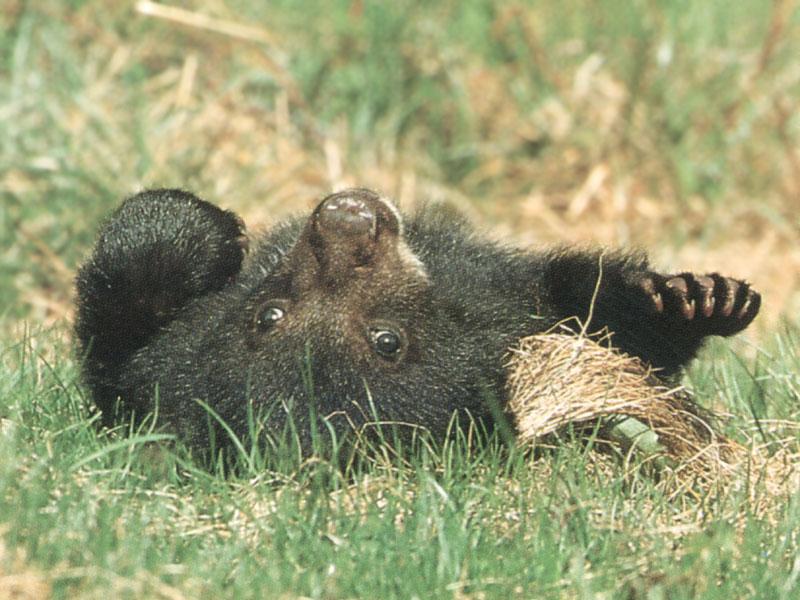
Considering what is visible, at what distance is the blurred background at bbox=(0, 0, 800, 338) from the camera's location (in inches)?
314

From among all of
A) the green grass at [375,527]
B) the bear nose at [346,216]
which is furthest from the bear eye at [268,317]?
the green grass at [375,527]

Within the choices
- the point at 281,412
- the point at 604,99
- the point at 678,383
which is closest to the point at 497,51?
the point at 604,99

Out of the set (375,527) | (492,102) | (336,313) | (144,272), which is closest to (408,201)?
(492,102)

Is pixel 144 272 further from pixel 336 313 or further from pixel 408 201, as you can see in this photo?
pixel 408 201

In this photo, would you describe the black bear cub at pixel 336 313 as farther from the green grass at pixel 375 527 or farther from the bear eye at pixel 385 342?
the green grass at pixel 375 527

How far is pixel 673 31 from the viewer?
8.46 m

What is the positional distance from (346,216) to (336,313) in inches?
11.9

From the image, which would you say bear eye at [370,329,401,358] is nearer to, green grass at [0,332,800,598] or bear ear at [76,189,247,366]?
green grass at [0,332,800,598]

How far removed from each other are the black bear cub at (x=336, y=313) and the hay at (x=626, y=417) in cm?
12

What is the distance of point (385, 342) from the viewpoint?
4.22 metres

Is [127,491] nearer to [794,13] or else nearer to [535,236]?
[535,236]

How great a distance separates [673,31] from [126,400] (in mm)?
5044

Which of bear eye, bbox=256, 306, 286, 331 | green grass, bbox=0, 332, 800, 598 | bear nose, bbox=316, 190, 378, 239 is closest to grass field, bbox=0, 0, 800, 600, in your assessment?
green grass, bbox=0, 332, 800, 598

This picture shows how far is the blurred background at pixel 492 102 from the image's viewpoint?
314 inches
